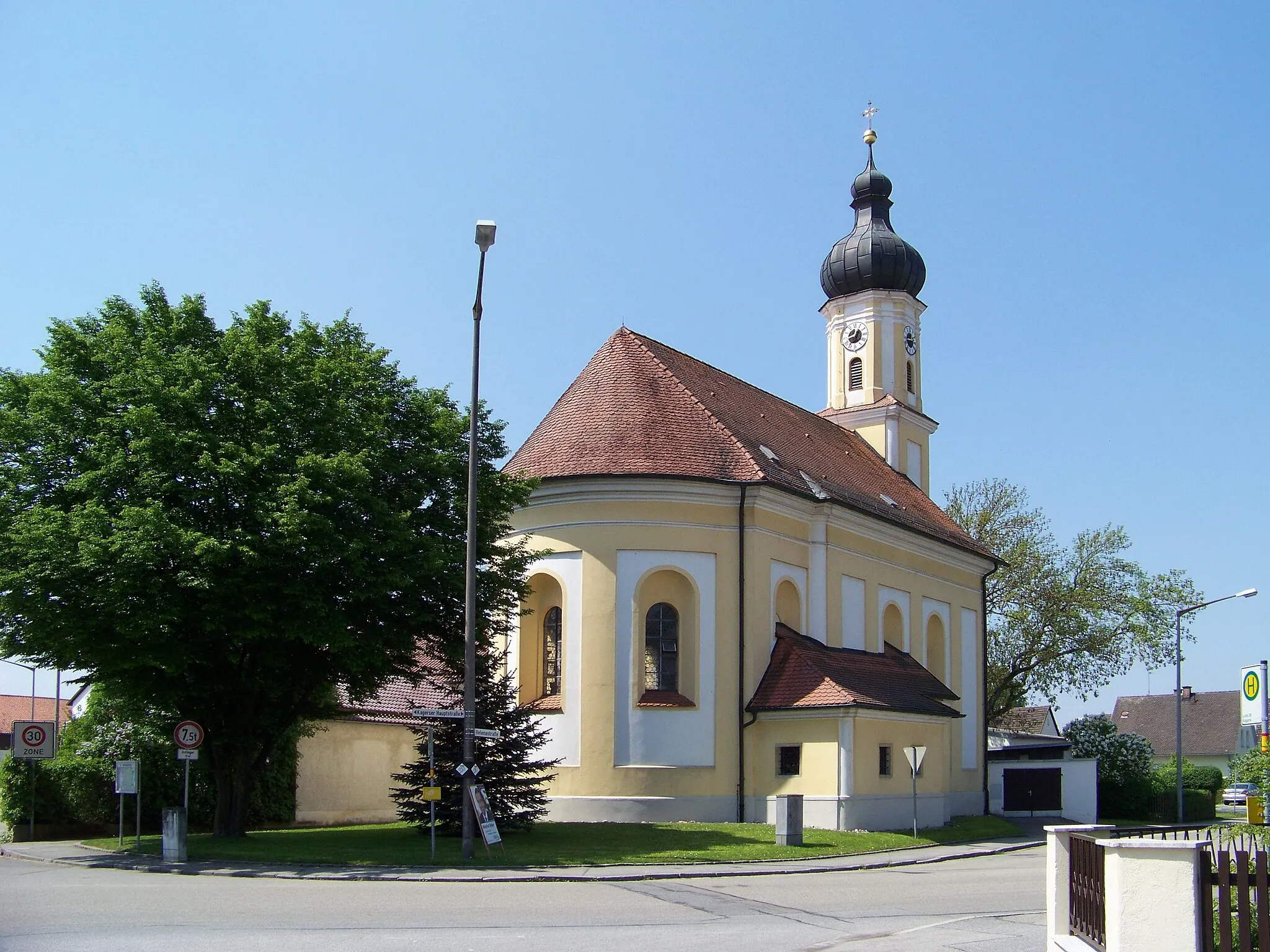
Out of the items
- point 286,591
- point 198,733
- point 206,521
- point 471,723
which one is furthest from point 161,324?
point 471,723

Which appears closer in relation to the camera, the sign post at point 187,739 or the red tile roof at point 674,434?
the sign post at point 187,739

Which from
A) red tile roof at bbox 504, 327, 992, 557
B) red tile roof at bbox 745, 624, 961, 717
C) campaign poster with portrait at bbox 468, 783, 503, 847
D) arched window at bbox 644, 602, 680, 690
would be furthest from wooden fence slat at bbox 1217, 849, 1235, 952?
arched window at bbox 644, 602, 680, 690

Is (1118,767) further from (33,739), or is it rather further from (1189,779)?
(33,739)

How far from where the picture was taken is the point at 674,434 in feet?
102

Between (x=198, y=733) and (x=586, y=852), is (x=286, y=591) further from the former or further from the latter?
(x=586, y=852)

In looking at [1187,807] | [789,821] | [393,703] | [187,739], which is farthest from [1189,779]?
[187,739]

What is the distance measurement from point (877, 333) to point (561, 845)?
2696 cm

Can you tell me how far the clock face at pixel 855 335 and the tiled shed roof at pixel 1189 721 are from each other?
44.4m

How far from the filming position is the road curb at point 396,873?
60.6 feet

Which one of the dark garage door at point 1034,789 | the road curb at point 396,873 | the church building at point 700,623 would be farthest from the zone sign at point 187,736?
the dark garage door at point 1034,789

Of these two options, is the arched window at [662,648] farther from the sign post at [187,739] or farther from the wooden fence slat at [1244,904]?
the wooden fence slat at [1244,904]

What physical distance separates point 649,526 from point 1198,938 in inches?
835

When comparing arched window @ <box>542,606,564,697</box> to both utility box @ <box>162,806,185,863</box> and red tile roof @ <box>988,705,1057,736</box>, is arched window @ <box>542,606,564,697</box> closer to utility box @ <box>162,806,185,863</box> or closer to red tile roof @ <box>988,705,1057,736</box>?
utility box @ <box>162,806,185,863</box>

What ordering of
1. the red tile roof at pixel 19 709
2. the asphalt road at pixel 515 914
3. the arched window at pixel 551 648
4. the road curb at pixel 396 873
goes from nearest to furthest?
the asphalt road at pixel 515 914 → the road curb at pixel 396 873 → the arched window at pixel 551 648 → the red tile roof at pixel 19 709
